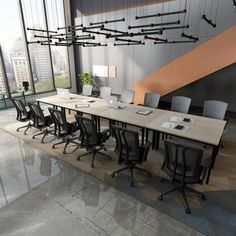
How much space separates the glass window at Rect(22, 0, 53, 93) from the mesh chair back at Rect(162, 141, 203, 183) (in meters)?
6.99

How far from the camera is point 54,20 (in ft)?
28.1

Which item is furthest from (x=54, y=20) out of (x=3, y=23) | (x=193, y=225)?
(x=193, y=225)

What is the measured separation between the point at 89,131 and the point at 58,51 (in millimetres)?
6988

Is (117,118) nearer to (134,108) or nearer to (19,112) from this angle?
(134,108)

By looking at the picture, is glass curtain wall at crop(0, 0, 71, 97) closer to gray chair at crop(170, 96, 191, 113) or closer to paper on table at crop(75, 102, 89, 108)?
paper on table at crop(75, 102, 89, 108)

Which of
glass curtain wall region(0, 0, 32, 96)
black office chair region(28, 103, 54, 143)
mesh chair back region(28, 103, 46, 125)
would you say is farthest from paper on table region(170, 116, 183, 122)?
glass curtain wall region(0, 0, 32, 96)

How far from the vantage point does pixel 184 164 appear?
247 centimetres

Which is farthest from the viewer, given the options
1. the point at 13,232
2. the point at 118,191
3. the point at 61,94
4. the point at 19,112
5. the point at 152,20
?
the point at 152,20

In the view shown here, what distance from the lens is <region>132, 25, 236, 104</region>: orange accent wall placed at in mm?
4434

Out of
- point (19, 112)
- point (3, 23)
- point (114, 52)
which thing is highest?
point (3, 23)

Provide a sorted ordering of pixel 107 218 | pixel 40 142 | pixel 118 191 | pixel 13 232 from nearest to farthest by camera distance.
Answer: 1. pixel 13 232
2. pixel 107 218
3. pixel 118 191
4. pixel 40 142

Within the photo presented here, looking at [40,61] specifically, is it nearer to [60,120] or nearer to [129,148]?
[60,120]

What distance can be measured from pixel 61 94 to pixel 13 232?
447 centimetres

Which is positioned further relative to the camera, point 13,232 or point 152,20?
point 152,20
